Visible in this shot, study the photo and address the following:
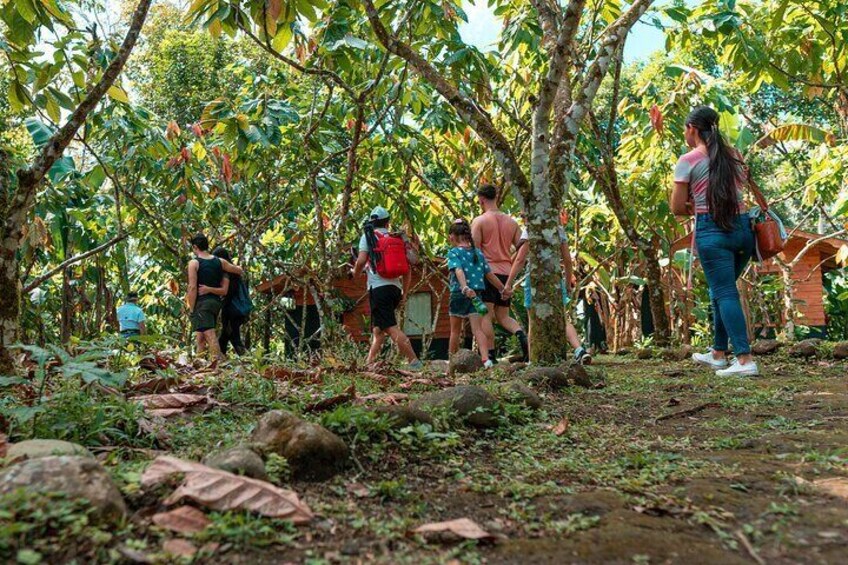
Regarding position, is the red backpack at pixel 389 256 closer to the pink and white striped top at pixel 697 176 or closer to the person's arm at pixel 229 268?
the person's arm at pixel 229 268

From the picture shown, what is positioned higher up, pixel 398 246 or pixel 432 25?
pixel 432 25

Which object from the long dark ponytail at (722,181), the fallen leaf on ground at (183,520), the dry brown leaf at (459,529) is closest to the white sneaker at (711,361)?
the long dark ponytail at (722,181)

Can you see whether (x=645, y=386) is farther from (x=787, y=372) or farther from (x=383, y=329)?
(x=383, y=329)

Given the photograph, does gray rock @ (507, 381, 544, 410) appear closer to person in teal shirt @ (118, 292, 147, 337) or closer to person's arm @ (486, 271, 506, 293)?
person's arm @ (486, 271, 506, 293)

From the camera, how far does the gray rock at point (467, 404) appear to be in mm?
3412

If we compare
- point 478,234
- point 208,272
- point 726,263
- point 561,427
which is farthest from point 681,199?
point 208,272

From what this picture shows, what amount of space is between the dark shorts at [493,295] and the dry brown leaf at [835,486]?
4641mm

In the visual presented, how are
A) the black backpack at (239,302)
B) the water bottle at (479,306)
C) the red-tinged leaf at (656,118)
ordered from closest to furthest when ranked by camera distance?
the water bottle at (479,306) → the black backpack at (239,302) → the red-tinged leaf at (656,118)

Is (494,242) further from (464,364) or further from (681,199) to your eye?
(681,199)

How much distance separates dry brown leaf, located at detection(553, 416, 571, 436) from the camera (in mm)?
3451

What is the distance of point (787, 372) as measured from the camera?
586 centimetres

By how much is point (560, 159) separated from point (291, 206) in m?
5.93

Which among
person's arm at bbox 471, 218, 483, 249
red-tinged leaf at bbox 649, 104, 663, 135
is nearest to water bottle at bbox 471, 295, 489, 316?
person's arm at bbox 471, 218, 483, 249

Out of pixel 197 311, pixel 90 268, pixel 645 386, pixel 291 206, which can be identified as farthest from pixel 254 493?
pixel 90 268
